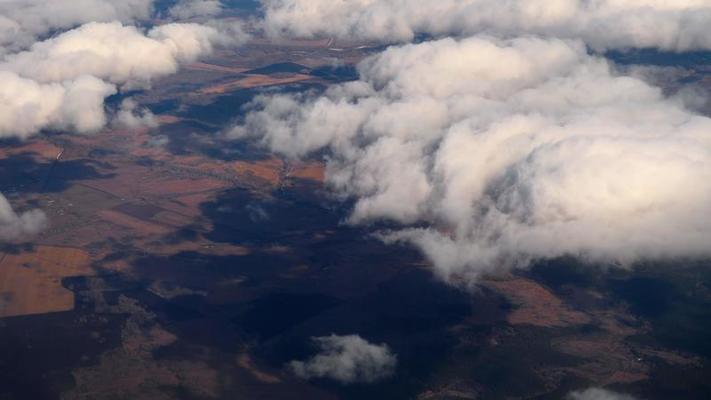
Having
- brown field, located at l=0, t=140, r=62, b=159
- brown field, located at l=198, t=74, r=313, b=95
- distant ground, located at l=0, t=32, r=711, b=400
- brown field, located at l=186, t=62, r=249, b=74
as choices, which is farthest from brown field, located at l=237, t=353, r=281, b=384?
brown field, located at l=186, t=62, r=249, b=74

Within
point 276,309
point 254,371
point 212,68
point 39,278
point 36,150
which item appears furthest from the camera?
point 212,68

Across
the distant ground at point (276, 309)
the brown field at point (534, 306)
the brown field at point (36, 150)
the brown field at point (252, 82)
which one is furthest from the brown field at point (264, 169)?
the brown field at point (252, 82)

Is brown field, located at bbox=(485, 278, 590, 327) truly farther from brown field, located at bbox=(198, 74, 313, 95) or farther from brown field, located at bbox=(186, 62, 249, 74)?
brown field, located at bbox=(186, 62, 249, 74)

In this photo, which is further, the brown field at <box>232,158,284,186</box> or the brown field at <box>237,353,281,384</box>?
the brown field at <box>232,158,284,186</box>

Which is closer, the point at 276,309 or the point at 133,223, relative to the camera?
the point at 276,309

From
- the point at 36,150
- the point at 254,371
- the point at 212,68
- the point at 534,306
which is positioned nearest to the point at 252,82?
the point at 212,68

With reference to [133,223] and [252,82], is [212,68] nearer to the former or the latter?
[252,82]

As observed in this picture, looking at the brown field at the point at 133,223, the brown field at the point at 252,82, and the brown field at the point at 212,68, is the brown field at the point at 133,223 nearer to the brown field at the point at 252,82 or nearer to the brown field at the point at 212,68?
the brown field at the point at 252,82
